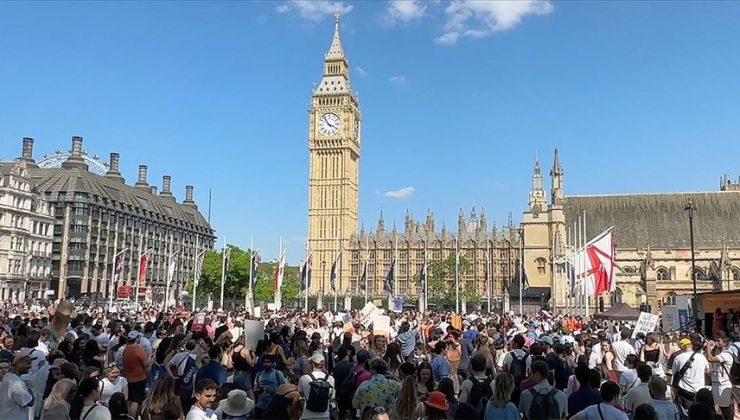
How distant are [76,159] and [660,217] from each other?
76.6 m

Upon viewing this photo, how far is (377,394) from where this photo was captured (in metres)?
6.97

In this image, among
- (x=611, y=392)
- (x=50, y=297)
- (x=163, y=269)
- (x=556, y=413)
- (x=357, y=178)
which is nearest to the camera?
(x=611, y=392)

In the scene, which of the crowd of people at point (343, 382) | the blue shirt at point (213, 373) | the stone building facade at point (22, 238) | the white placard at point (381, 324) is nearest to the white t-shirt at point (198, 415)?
the crowd of people at point (343, 382)

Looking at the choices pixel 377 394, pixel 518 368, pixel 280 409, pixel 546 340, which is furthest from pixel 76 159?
pixel 280 409

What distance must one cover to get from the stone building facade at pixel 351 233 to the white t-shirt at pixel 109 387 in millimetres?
77432

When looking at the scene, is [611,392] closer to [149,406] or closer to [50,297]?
[149,406]

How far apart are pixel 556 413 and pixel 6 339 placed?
29.6ft

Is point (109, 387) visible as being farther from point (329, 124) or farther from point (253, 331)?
point (329, 124)

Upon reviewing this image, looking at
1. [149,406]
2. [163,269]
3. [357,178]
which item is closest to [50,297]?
[163,269]

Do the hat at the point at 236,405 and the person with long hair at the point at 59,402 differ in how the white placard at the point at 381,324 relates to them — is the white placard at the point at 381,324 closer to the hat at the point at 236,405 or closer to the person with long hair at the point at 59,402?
the hat at the point at 236,405

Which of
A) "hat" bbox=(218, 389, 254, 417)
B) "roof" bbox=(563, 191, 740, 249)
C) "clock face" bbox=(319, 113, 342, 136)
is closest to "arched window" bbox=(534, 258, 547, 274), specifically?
"roof" bbox=(563, 191, 740, 249)

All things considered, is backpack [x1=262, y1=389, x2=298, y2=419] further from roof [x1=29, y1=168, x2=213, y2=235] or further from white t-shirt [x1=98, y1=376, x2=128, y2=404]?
roof [x1=29, y1=168, x2=213, y2=235]

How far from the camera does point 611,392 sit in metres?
6.14

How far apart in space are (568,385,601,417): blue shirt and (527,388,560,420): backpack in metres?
0.19
